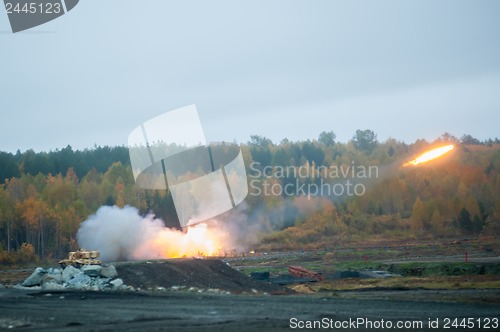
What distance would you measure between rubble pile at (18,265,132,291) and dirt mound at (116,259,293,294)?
31.4 inches

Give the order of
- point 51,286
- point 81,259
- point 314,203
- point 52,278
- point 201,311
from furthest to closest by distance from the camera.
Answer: point 314,203, point 81,259, point 52,278, point 51,286, point 201,311

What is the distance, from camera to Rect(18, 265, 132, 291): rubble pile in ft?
148

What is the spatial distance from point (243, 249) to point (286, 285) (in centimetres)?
4691

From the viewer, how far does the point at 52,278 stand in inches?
1858

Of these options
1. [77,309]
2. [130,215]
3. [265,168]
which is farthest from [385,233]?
[77,309]

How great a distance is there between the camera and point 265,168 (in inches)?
6545

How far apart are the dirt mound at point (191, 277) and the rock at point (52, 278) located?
3909 millimetres

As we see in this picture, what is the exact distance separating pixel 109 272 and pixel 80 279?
1.92 m

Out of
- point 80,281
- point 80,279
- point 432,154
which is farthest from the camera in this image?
point 432,154

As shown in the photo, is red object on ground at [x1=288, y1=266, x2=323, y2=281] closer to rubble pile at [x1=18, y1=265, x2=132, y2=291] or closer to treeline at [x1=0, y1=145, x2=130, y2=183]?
rubble pile at [x1=18, y1=265, x2=132, y2=291]

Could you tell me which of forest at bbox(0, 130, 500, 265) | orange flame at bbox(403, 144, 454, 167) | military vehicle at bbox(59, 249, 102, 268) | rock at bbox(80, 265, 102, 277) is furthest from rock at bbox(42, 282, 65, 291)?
forest at bbox(0, 130, 500, 265)

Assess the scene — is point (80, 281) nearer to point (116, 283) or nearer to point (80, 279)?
point (80, 279)

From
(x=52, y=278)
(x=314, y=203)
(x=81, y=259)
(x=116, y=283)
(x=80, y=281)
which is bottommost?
(x=116, y=283)

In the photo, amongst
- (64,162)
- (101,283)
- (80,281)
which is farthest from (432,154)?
(64,162)
